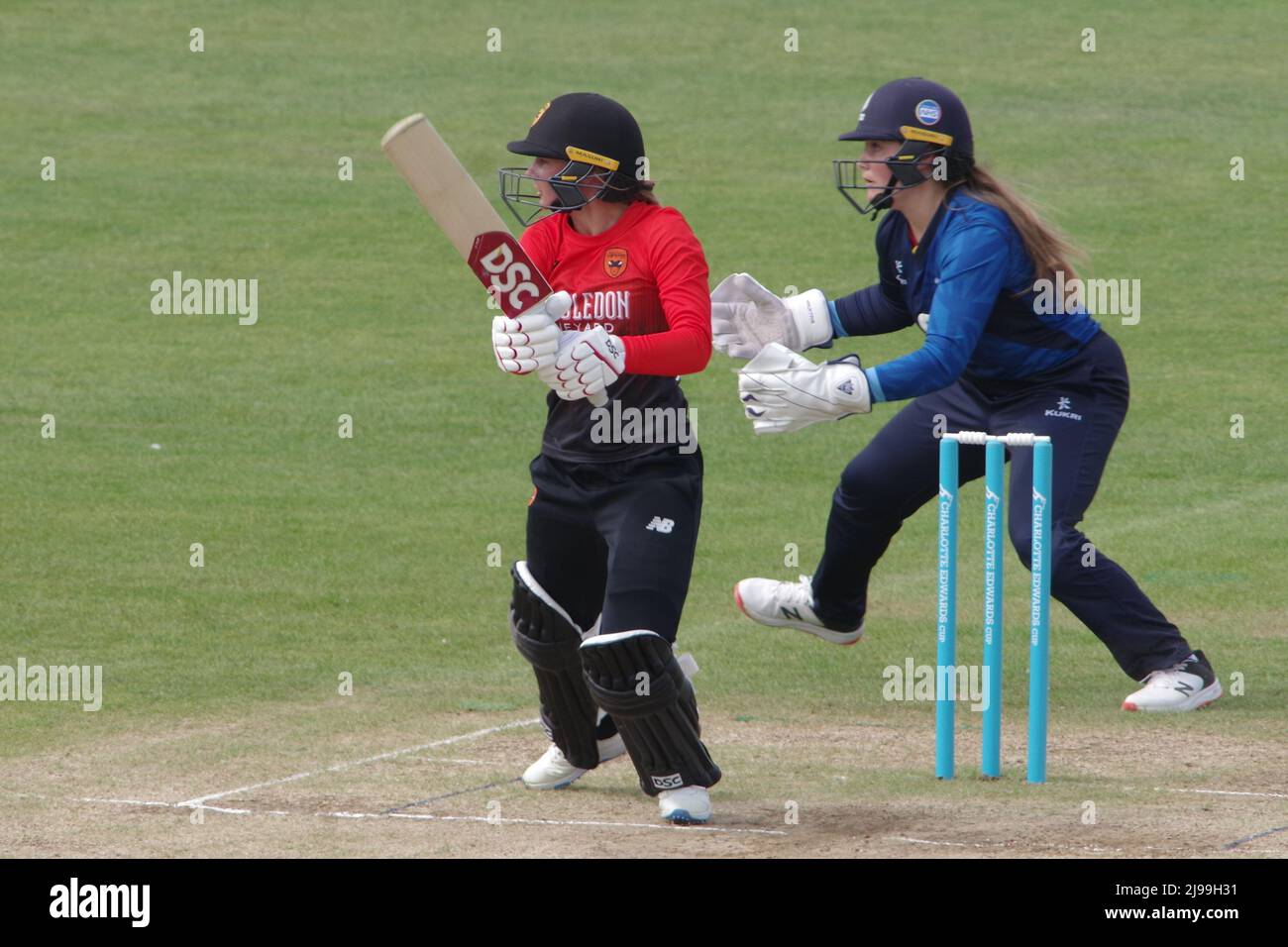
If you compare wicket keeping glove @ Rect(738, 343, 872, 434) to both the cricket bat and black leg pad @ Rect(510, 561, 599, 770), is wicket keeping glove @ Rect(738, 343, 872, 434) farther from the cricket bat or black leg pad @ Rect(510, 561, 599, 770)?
black leg pad @ Rect(510, 561, 599, 770)

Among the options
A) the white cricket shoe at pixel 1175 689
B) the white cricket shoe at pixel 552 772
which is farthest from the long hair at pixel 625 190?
the white cricket shoe at pixel 1175 689

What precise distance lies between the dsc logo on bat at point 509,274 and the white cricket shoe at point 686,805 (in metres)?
1.44

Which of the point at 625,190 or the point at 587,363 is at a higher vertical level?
the point at 625,190

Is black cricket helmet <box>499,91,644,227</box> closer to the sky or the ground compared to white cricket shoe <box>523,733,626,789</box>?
closer to the sky

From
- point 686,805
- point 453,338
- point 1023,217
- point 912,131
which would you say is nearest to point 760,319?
point 912,131

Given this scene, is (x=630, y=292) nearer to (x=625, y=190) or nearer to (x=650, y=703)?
(x=625, y=190)

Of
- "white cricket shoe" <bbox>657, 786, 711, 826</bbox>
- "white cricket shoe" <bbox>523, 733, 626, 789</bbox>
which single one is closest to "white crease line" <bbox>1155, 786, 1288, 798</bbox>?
"white cricket shoe" <bbox>657, 786, 711, 826</bbox>

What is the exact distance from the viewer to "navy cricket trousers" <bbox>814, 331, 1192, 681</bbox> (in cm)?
761

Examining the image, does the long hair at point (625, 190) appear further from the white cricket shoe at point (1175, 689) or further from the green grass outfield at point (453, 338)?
the white cricket shoe at point (1175, 689)

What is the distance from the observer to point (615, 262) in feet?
20.7

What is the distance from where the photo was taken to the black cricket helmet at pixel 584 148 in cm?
623

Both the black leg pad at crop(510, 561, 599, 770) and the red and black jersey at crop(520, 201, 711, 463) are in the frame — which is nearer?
the red and black jersey at crop(520, 201, 711, 463)

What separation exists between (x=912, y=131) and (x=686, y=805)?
2.42 m

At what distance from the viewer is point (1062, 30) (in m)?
24.4
